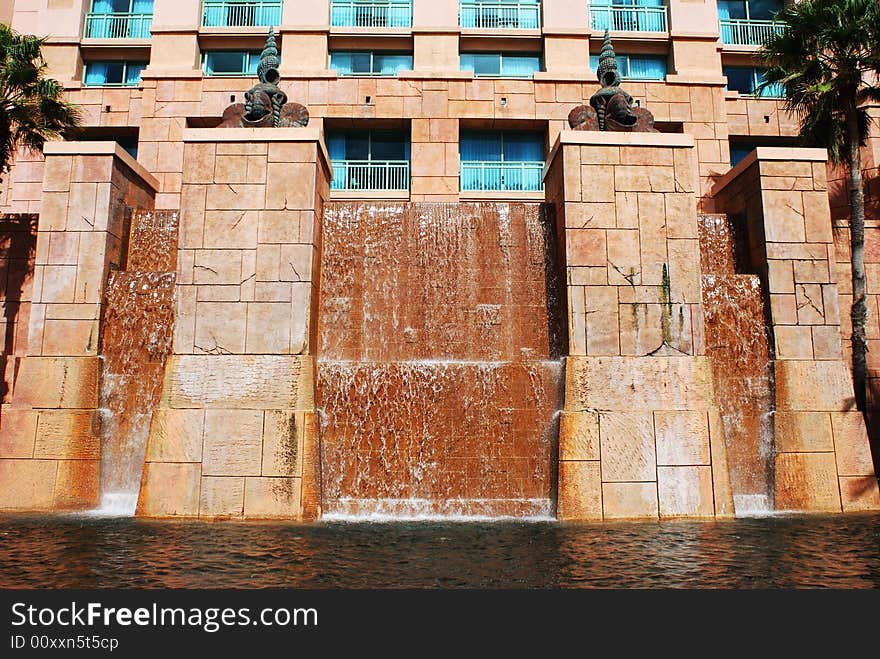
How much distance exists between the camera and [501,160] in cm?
2486

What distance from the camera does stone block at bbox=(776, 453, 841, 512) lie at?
12.3 metres

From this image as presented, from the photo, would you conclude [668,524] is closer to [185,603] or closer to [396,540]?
[396,540]

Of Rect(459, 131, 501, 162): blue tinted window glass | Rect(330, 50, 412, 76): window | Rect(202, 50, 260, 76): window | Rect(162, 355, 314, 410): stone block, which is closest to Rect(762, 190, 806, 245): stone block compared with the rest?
Rect(162, 355, 314, 410): stone block

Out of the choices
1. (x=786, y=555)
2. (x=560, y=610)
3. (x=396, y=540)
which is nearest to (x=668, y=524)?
(x=786, y=555)

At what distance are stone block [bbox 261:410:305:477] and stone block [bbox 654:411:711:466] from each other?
5918mm

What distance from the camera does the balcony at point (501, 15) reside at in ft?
86.7

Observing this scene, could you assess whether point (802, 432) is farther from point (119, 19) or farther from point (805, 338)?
point (119, 19)

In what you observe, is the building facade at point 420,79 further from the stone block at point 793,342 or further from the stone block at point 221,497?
the stone block at point 221,497

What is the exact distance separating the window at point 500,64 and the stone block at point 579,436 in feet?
59.7

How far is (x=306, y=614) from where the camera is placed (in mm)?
5586

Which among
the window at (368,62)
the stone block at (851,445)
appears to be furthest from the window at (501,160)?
the stone block at (851,445)

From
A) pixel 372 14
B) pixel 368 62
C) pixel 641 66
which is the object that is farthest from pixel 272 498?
pixel 641 66

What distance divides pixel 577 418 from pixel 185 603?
7324mm

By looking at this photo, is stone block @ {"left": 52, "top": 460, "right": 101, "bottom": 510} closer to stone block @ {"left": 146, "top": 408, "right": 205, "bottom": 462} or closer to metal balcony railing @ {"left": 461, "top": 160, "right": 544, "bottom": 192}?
stone block @ {"left": 146, "top": 408, "right": 205, "bottom": 462}
